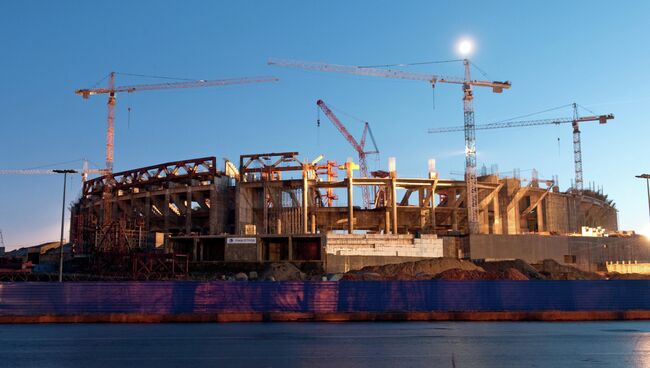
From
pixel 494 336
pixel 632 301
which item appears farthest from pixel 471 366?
pixel 632 301

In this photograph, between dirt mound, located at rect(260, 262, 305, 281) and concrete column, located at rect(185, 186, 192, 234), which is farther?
concrete column, located at rect(185, 186, 192, 234)

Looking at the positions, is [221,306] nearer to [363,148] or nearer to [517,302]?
[517,302]

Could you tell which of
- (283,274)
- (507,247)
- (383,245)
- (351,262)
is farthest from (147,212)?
(507,247)

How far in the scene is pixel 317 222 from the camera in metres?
86.2

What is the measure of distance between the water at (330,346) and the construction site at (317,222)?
39808 mm

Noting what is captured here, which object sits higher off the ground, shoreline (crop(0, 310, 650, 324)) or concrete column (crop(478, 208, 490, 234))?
concrete column (crop(478, 208, 490, 234))

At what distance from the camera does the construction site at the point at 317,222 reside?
219 feet

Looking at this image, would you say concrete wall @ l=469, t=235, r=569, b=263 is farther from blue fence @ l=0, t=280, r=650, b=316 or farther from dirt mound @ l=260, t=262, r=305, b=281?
blue fence @ l=0, t=280, r=650, b=316

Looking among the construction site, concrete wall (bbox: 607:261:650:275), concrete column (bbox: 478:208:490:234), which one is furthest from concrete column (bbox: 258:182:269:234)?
concrete wall (bbox: 607:261:650:275)

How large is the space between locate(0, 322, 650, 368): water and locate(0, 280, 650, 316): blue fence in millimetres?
3235

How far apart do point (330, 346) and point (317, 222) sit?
7260cm

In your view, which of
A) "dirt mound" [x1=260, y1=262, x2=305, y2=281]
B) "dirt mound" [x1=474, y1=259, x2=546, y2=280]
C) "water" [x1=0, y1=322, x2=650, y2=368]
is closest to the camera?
"water" [x1=0, y1=322, x2=650, y2=368]

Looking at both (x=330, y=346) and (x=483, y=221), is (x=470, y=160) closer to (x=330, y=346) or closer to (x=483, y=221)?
(x=483, y=221)

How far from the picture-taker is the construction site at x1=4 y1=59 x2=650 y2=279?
2630 inches
